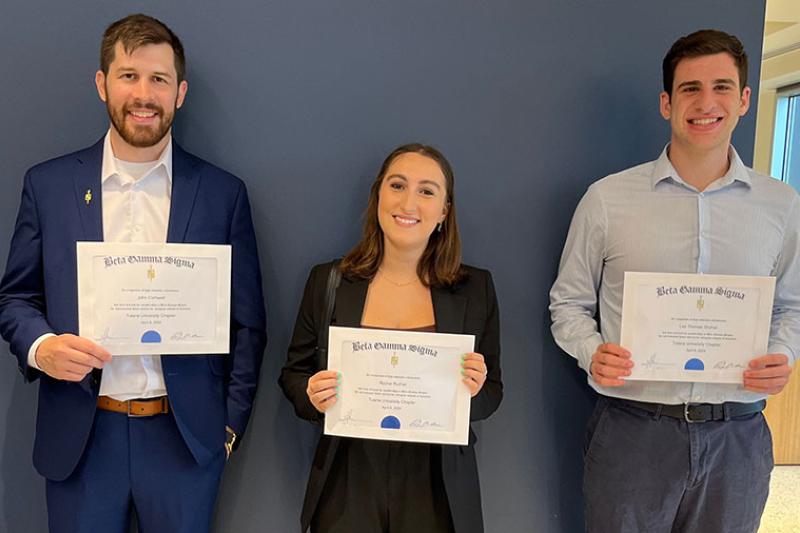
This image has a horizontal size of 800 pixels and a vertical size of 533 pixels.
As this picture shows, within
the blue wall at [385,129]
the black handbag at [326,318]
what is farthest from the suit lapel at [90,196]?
the black handbag at [326,318]

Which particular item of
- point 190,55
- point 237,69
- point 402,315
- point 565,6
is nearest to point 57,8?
point 190,55

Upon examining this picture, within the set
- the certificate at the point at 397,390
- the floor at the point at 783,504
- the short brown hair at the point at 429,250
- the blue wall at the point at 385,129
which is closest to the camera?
the certificate at the point at 397,390

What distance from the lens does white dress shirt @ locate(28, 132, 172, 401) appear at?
1.57 m

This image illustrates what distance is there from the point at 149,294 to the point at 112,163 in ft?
1.32

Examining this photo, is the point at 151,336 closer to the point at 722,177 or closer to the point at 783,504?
the point at 722,177

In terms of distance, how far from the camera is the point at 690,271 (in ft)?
5.60

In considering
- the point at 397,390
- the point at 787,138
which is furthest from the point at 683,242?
the point at 787,138

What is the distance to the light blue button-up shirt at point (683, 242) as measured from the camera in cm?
169

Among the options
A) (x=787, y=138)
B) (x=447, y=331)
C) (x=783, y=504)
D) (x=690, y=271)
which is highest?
(x=787, y=138)

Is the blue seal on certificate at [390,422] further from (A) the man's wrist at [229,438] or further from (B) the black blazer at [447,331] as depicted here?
(A) the man's wrist at [229,438]

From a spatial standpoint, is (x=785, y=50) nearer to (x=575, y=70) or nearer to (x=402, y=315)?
(x=575, y=70)

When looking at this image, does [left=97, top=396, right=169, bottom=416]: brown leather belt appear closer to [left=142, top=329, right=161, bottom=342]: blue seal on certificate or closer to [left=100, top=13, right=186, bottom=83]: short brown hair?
[left=142, top=329, right=161, bottom=342]: blue seal on certificate

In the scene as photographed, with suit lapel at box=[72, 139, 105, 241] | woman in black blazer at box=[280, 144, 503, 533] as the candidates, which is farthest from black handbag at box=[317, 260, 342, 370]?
suit lapel at box=[72, 139, 105, 241]

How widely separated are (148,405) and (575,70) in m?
1.71
